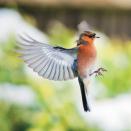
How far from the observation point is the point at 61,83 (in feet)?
15.0

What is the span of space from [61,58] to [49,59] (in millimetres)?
47

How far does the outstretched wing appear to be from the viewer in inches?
173

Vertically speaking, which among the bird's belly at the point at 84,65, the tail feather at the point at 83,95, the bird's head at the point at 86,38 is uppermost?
the bird's head at the point at 86,38

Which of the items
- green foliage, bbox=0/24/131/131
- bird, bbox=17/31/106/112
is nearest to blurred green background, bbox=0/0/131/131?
green foliage, bbox=0/24/131/131

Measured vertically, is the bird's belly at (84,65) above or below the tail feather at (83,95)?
above

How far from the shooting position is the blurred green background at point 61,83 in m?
4.61

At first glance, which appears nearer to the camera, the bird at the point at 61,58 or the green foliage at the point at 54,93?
the bird at the point at 61,58

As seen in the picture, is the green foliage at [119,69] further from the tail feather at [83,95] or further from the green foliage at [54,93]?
the tail feather at [83,95]

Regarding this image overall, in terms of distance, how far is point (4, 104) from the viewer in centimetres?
465

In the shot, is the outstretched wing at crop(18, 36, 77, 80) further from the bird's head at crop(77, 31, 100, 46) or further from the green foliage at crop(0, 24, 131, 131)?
the green foliage at crop(0, 24, 131, 131)

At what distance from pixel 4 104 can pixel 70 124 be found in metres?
0.29

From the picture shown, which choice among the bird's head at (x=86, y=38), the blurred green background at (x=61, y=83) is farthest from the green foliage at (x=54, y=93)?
the bird's head at (x=86, y=38)

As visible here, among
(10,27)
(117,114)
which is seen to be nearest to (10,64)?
(10,27)

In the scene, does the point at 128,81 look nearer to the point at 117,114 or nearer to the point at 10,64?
the point at 117,114
